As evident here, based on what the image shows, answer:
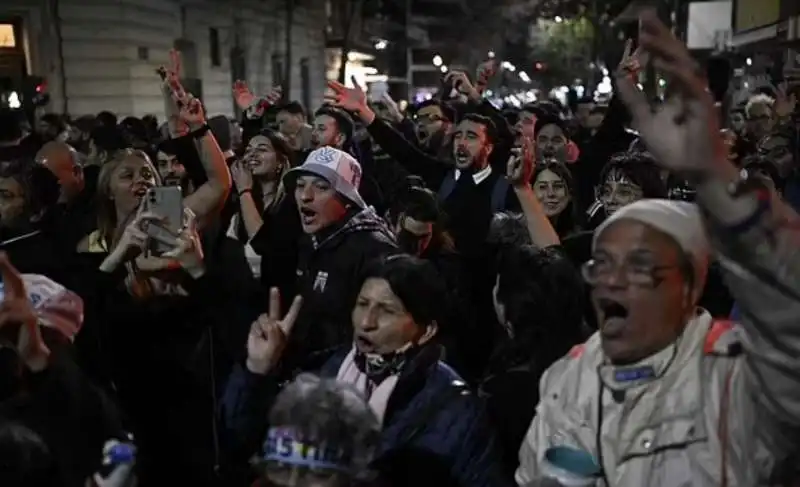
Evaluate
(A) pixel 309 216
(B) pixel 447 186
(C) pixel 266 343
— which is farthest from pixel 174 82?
(C) pixel 266 343

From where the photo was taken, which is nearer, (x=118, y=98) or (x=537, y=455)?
A: (x=537, y=455)

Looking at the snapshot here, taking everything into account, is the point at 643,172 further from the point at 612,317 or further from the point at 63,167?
the point at 63,167

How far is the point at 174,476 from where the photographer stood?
15.0 ft

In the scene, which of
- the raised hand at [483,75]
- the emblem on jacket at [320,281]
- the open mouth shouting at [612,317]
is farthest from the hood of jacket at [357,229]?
the raised hand at [483,75]

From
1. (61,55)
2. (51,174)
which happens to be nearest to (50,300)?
(51,174)

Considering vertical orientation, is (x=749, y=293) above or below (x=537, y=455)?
above

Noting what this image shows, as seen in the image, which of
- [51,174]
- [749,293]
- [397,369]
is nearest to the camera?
[749,293]

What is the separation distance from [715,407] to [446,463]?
3.33ft

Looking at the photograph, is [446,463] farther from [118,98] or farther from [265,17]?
[265,17]

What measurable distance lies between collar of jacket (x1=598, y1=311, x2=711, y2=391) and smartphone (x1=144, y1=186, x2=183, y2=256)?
248 centimetres

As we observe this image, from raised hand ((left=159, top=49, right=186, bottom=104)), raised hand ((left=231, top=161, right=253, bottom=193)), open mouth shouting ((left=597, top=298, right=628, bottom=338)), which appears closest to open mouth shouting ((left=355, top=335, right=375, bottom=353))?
open mouth shouting ((left=597, top=298, right=628, bottom=338))

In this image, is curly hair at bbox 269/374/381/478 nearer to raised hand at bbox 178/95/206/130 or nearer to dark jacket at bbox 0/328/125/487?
dark jacket at bbox 0/328/125/487

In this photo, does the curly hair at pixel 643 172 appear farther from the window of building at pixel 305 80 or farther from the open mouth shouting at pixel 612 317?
the window of building at pixel 305 80

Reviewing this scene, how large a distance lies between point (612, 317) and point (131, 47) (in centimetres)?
1939
